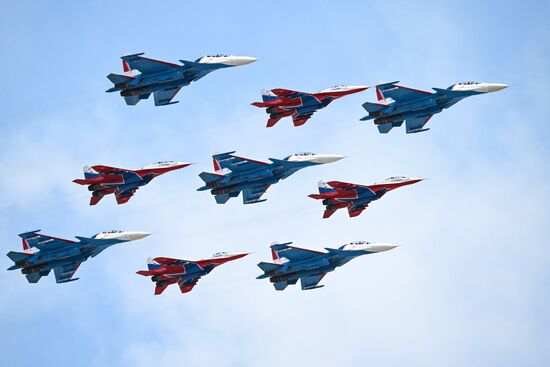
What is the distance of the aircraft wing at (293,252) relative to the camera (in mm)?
182875

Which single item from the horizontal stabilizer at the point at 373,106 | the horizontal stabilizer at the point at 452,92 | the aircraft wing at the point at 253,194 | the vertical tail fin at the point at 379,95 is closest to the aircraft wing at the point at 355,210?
the aircraft wing at the point at 253,194

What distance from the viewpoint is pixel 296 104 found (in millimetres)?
186500

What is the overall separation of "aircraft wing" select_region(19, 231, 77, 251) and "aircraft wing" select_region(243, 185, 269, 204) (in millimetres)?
17091

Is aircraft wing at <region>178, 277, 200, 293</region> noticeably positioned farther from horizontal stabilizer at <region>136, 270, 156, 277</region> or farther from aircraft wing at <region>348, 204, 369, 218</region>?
aircraft wing at <region>348, 204, 369, 218</region>

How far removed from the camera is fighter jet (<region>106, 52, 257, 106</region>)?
18350 cm

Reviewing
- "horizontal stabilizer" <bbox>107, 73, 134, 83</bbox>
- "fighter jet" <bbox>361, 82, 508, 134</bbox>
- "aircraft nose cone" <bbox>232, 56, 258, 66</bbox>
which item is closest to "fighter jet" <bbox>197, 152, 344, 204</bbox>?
"fighter jet" <bbox>361, 82, 508, 134</bbox>

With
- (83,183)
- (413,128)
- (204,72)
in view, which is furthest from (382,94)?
(83,183)

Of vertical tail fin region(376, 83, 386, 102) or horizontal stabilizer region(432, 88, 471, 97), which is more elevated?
vertical tail fin region(376, 83, 386, 102)

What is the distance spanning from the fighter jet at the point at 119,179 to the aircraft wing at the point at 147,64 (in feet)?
30.1

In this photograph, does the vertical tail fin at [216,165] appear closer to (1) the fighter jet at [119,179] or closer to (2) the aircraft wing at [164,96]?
(1) the fighter jet at [119,179]

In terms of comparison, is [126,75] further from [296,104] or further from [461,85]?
[461,85]

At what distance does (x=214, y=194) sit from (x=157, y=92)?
447 inches

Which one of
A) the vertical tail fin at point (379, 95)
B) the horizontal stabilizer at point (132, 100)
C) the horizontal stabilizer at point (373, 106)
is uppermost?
the horizontal stabilizer at point (132, 100)

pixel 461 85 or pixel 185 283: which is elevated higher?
pixel 461 85
